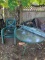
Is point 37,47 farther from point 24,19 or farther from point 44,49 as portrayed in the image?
point 24,19

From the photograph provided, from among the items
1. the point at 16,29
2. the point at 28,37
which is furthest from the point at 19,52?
the point at 16,29

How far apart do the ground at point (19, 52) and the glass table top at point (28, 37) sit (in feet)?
1.29

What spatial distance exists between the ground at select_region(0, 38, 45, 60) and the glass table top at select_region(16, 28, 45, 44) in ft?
1.29

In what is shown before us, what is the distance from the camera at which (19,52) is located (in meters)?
5.33

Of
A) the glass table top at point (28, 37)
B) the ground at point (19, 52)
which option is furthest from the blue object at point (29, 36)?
the ground at point (19, 52)

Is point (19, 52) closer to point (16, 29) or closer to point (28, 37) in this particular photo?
point (28, 37)

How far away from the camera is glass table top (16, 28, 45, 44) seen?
5102 millimetres

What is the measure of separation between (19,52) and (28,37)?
49 cm

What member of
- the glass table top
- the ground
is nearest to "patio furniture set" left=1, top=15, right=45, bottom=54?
the glass table top

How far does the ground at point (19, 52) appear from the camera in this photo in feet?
16.8

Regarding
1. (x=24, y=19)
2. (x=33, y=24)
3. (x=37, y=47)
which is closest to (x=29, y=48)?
(x=37, y=47)

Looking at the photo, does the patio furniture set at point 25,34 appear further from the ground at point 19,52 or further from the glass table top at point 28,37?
the ground at point 19,52

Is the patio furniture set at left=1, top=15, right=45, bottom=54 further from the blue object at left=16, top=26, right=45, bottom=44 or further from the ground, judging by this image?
the ground

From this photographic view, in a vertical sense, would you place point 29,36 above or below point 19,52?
above
